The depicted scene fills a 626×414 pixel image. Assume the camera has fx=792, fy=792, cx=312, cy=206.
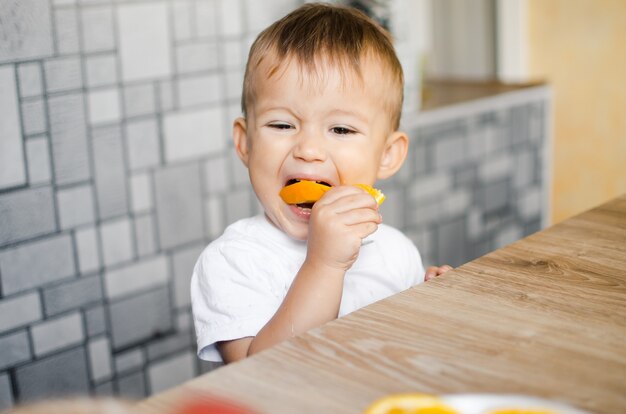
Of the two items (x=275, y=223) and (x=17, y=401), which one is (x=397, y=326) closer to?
(x=275, y=223)

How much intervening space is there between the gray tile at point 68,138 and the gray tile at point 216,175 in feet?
1.06

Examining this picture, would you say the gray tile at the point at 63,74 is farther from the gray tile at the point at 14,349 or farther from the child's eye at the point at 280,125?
the child's eye at the point at 280,125

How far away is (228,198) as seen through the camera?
6.47ft

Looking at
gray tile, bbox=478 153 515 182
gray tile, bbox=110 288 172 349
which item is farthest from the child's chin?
gray tile, bbox=478 153 515 182

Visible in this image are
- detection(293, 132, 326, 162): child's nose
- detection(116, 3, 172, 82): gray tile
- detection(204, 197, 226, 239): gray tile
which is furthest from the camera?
detection(204, 197, 226, 239): gray tile

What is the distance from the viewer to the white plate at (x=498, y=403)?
0.52 metres

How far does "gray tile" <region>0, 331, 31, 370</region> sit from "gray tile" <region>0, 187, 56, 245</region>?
0.20 metres

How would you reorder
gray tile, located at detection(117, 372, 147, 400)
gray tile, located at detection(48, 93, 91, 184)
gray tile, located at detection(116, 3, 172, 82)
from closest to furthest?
gray tile, located at detection(48, 93, 91, 184) < gray tile, located at detection(116, 3, 172, 82) < gray tile, located at detection(117, 372, 147, 400)

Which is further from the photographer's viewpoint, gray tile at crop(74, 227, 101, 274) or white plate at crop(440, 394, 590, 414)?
gray tile at crop(74, 227, 101, 274)

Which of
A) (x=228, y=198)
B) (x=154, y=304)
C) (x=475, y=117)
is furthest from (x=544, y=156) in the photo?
(x=154, y=304)

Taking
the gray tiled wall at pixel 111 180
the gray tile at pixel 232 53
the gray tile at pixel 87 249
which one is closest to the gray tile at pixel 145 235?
the gray tiled wall at pixel 111 180

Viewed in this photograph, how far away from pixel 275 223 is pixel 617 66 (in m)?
3.00

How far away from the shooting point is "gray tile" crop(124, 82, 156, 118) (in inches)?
→ 68.9

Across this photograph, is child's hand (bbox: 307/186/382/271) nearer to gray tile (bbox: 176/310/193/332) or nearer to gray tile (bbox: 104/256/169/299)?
gray tile (bbox: 104/256/169/299)
